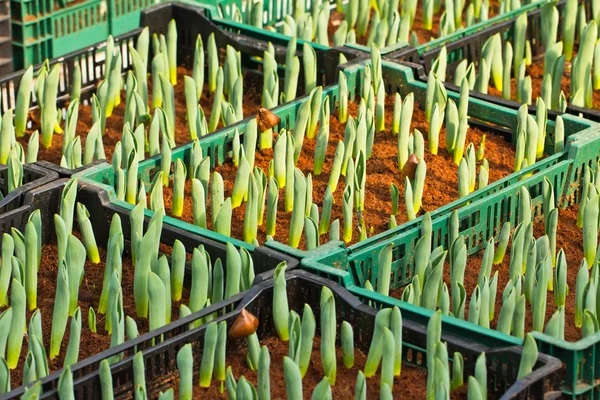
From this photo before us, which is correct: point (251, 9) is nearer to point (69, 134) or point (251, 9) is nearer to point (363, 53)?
point (363, 53)

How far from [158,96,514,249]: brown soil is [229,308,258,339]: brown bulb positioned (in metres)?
0.66

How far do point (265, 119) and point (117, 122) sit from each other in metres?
0.66

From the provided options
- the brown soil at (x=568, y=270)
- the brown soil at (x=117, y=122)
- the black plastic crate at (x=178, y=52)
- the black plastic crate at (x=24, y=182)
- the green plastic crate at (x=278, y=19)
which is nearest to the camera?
the brown soil at (x=568, y=270)

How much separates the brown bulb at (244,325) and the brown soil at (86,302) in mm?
310

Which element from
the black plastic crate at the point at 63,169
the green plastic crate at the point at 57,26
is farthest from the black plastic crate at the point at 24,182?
the green plastic crate at the point at 57,26

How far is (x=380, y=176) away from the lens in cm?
391

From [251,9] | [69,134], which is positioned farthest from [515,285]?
[251,9]

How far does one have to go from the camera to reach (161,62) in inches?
177

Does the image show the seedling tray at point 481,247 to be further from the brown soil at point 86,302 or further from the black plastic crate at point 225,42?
the black plastic crate at point 225,42

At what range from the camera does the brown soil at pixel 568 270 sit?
313cm

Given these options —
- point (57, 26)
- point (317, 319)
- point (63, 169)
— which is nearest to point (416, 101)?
point (63, 169)

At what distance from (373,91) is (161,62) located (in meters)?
0.77

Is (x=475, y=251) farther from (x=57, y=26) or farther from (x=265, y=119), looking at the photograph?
(x=57, y=26)

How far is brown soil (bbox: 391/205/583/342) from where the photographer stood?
10.3 feet
